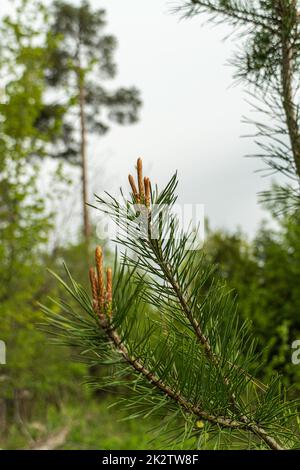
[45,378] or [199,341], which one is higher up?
[199,341]

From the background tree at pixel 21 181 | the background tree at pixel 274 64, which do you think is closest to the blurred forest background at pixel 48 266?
the background tree at pixel 21 181

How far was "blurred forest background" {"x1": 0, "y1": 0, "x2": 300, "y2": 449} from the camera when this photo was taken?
24.3 feet

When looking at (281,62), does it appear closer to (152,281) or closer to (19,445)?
(152,281)

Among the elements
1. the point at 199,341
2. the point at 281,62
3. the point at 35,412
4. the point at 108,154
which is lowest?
the point at 35,412

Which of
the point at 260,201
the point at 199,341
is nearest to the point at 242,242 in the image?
the point at 260,201

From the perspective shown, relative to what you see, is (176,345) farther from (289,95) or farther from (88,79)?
(88,79)

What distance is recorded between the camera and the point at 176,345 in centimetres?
134

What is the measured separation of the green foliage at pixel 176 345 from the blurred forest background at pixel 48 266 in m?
3.41

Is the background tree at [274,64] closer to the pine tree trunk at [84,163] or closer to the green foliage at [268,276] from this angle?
the green foliage at [268,276]

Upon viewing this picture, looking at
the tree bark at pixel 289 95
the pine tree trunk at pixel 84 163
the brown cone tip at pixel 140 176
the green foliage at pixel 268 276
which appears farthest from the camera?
the pine tree trunk at pixel 84 163

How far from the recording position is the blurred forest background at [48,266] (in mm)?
7410

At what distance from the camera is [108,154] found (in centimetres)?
1260

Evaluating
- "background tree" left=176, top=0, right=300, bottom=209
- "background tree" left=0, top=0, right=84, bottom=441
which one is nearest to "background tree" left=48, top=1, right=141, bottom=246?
"background tree" left=0, top=0, right=84, bottom=441

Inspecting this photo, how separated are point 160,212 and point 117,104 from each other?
15.1 m
